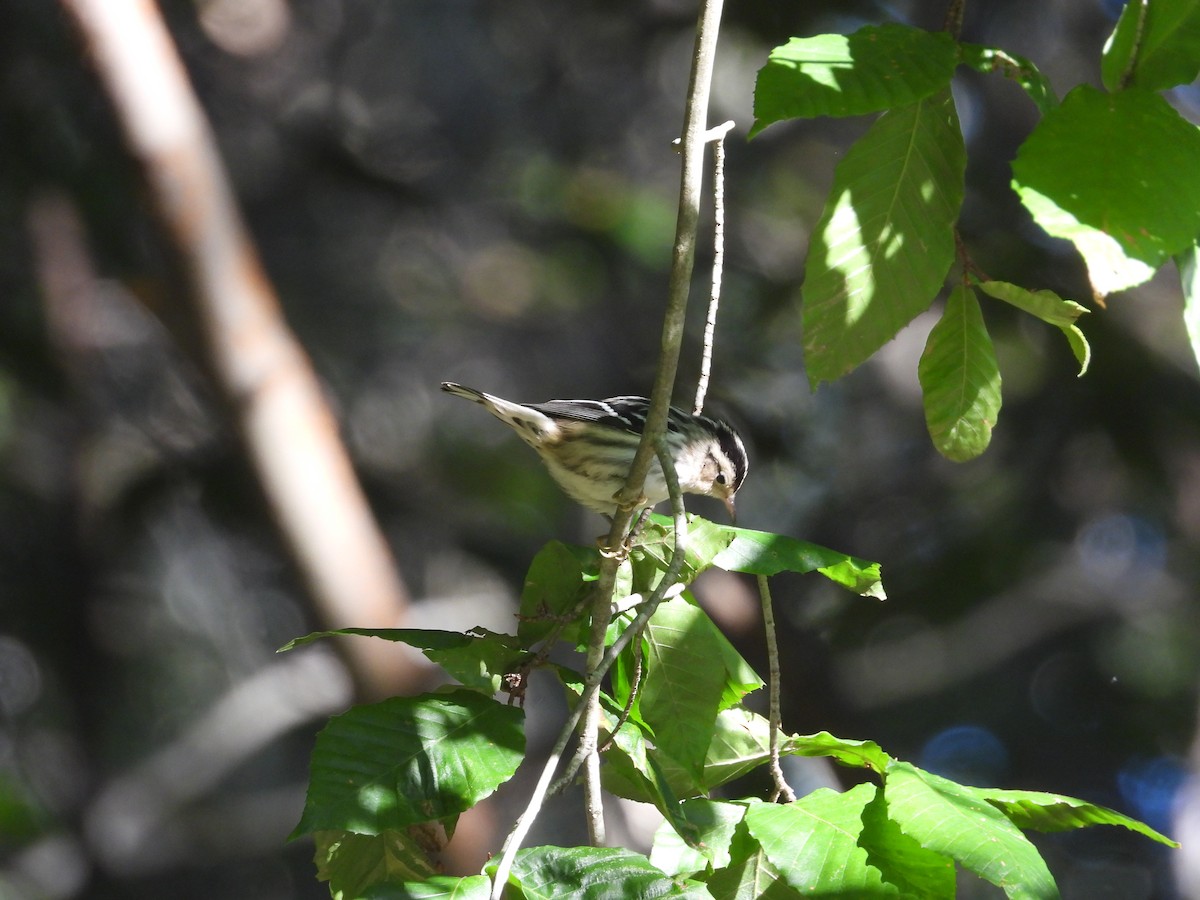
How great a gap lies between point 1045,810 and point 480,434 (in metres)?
2.55

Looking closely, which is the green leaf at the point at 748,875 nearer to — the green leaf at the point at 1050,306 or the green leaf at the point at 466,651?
the green leaf at the point at 466,651

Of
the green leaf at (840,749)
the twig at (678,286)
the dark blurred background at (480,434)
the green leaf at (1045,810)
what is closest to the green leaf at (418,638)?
the twig at (678,286)

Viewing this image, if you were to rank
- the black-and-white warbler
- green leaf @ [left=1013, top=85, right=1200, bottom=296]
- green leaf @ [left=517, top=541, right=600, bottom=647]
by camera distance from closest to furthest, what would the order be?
green leaf @ [left=1013, top=85, right=1200, bottom=296] < green leaf @ [left=517, top=541, right=600, bottom=647] < the black-and-white warbler

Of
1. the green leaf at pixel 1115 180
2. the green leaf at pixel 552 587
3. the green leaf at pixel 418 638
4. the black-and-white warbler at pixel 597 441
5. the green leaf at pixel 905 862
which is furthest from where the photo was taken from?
the black-and-white warbler at pixel 597 441

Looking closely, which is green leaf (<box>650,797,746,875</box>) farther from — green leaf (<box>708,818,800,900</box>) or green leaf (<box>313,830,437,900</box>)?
green leaf (<box>313,830,437,900</box>)

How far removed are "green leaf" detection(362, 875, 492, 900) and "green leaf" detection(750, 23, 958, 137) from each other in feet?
1.84

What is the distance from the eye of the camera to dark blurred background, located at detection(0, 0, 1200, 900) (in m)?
3.19

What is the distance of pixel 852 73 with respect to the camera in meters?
0.78

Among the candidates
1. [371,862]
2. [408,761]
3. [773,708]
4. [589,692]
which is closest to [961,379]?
[773,708]

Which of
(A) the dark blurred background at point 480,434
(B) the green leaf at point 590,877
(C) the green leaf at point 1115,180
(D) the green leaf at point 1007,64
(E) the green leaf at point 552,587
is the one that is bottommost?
(A) the dark blurred background at point 480,434

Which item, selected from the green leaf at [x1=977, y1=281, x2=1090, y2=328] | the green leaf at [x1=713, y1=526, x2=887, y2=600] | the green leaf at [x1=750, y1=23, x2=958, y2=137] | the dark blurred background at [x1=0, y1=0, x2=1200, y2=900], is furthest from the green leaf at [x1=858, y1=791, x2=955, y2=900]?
the dark blurred background at [x1=0, y1=0, x2=1200, y2=900]

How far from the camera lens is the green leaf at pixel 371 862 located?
0.97m

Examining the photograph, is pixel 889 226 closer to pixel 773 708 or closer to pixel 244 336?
pixel 773 708

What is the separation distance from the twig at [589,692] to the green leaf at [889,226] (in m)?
0.18
